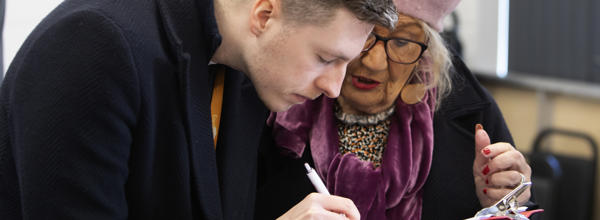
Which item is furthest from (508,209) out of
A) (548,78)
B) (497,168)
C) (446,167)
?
(548,78)

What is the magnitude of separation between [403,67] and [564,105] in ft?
8.15

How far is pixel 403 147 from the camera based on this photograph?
1607 mm

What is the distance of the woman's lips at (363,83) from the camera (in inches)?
63.0

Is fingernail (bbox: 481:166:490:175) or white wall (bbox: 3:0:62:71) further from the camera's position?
white wall (bbox: 3:0:62:71)

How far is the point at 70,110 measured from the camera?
0.97 meters

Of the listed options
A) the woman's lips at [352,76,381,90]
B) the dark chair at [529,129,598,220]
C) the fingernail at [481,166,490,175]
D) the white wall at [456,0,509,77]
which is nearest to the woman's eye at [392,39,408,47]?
the woman's lips at [352,76,381,90]

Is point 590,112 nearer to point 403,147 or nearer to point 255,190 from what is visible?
point 403,147

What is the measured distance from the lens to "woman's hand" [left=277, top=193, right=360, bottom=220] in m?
1.17

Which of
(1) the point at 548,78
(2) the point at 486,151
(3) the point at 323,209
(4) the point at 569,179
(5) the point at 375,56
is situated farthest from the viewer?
(1) the point at 548,78

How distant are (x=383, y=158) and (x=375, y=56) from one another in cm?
25

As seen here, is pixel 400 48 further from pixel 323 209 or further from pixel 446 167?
pixel 323 209

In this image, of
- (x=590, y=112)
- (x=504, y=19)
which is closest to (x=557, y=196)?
(x=590, y=112)

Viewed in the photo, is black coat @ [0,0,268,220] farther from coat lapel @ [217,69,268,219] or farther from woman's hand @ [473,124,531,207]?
woman's hand @ [473,124,531,207]

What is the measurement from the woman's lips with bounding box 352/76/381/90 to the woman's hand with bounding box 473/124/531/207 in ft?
0.87
